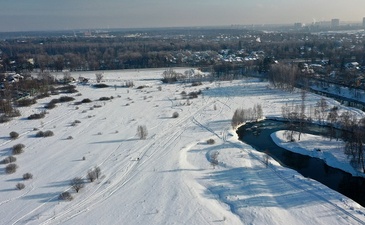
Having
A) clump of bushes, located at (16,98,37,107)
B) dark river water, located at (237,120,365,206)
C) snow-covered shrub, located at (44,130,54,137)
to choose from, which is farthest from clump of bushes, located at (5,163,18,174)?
clump of bushes, located at (16,98,37,107)

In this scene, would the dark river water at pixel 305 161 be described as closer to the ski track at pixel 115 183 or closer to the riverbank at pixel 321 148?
the riverbank at pixel 321 148

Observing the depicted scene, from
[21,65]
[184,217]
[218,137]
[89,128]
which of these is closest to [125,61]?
[21,65]

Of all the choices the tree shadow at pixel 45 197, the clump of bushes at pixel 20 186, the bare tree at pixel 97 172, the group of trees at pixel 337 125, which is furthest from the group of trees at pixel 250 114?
A: the clump of bushes at pixel 20 186

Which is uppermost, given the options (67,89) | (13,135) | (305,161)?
(67,89)

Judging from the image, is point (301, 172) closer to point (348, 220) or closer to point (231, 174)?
point (231, 174)

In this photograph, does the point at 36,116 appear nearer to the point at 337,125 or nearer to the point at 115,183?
the point at 115,183

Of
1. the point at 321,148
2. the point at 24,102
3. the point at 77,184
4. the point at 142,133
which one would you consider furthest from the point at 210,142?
the point at 24,102
